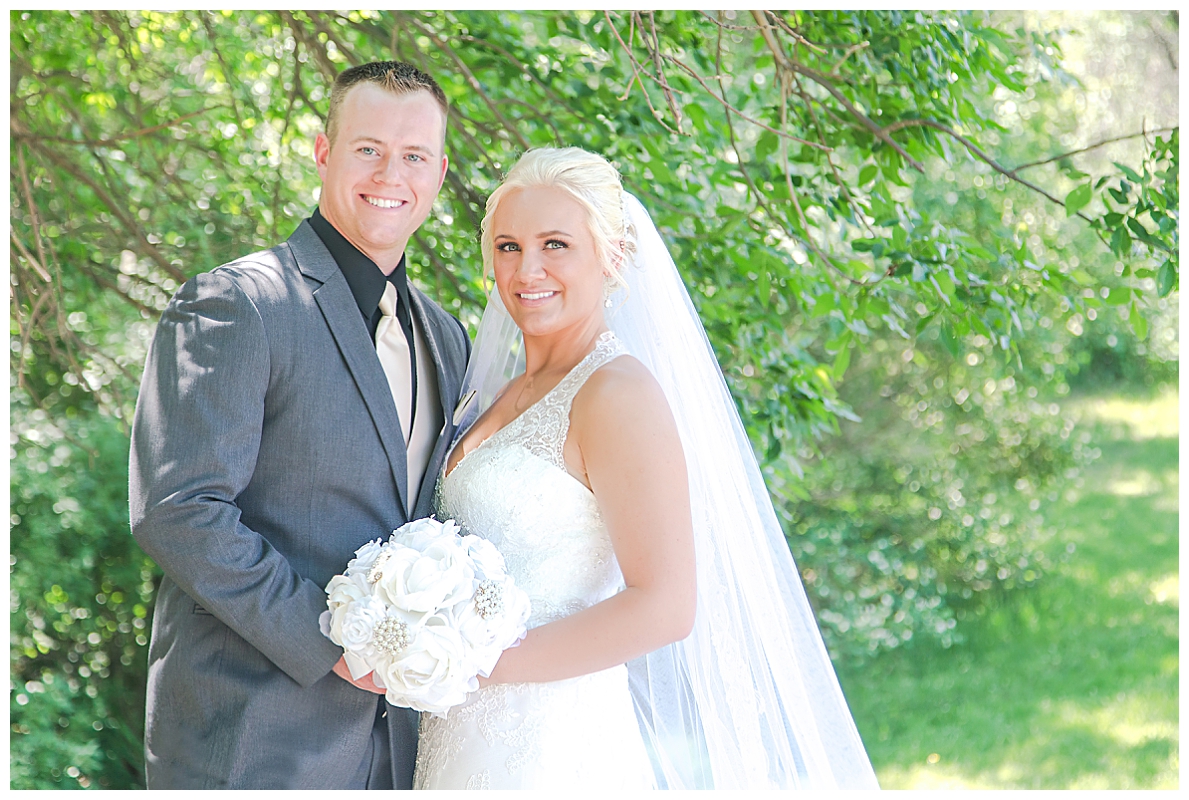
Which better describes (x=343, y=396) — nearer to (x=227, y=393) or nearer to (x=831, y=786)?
(x=227, y=393)

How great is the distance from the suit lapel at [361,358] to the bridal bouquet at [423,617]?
0.90ft

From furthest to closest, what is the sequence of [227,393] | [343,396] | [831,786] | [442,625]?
[831,786] → [343,396] → [227,393] → [442,625]

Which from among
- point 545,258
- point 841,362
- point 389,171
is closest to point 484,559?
point 545,258

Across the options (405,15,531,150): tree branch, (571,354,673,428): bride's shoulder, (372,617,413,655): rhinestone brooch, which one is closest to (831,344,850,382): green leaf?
(571,354,673,428): bride's shoulder

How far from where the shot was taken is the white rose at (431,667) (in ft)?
6.32

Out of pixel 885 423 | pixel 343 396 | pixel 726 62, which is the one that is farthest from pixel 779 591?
pixel 885 423

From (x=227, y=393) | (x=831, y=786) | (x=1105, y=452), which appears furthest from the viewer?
(x=1105, y=452)

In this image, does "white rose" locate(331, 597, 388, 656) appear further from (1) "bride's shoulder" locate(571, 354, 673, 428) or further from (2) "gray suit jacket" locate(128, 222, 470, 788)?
(1) "bride's shoulder" locate(571, 354, 673, 428)

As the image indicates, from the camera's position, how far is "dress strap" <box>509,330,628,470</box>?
2314mm

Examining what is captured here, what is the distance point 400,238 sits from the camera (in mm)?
2529

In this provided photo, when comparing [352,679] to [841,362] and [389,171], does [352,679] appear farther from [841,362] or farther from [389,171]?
[841,362]

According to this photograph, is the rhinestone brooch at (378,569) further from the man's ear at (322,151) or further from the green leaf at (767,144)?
the green leaf at (767,144)

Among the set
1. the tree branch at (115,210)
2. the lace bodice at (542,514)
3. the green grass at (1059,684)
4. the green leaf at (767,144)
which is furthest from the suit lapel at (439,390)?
the green grass at (1059,684)

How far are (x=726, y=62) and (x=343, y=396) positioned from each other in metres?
3.42
